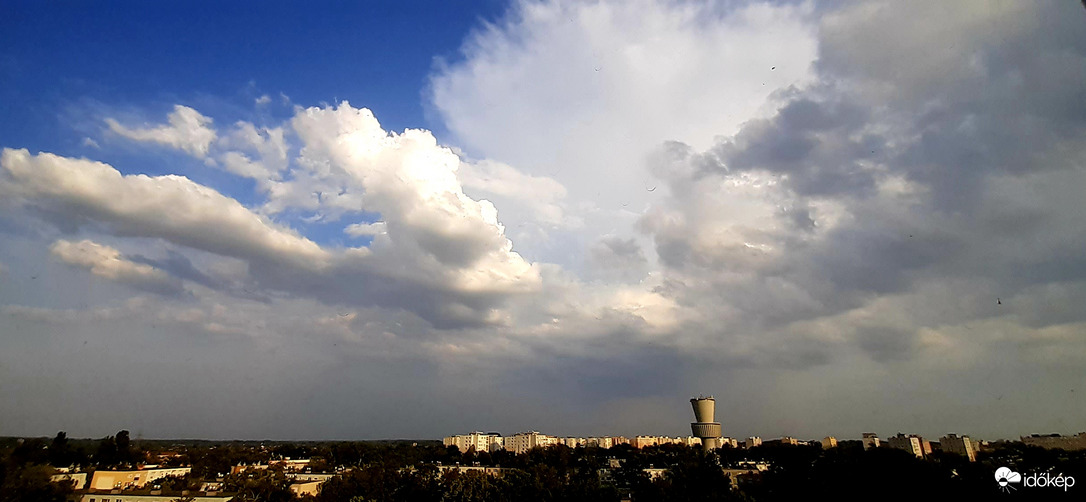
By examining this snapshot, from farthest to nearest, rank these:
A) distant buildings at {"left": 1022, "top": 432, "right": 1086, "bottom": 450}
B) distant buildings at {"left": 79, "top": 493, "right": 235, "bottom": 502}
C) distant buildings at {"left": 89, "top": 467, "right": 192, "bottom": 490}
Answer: distant buildings at {"left": 1022, "top": 432, "right": 1086, "bottom": 450}
distant buildings at {"left": 89, "top": 467, "right": 192, "bottom": 490}
distant buildings at {"left": 79, "top": 493, "right": 235, "bottom": 502}

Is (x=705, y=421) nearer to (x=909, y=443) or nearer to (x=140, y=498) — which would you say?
(x=909, y=443)

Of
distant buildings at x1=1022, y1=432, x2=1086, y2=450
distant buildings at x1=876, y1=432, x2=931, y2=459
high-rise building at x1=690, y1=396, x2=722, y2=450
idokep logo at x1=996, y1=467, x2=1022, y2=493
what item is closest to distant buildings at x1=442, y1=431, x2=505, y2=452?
high-rise building at x1=690, y1=396, x2=722, y2=450

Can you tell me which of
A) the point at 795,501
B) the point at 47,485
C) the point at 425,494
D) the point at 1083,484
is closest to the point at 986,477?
the point at 1083,484

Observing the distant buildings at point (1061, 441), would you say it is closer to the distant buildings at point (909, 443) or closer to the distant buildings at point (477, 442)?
the distant buildings at point (909, 443)

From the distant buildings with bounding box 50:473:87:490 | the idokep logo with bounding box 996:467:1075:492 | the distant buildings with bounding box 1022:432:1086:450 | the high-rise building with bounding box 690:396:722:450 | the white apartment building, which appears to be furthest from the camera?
the white apartment building

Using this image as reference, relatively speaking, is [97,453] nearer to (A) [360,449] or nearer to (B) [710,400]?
(A) [360,449]

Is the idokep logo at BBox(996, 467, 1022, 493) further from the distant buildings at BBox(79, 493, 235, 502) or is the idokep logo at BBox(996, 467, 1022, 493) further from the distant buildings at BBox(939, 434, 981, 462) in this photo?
the distant buildings at BBox(939, 434, 981, 462)

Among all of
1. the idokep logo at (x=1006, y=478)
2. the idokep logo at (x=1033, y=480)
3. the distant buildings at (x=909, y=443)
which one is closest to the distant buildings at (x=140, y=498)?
the idokep logo at (x=1006, y=478)

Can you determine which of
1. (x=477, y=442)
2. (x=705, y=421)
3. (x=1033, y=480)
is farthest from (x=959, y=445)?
(x=477, y=442)
